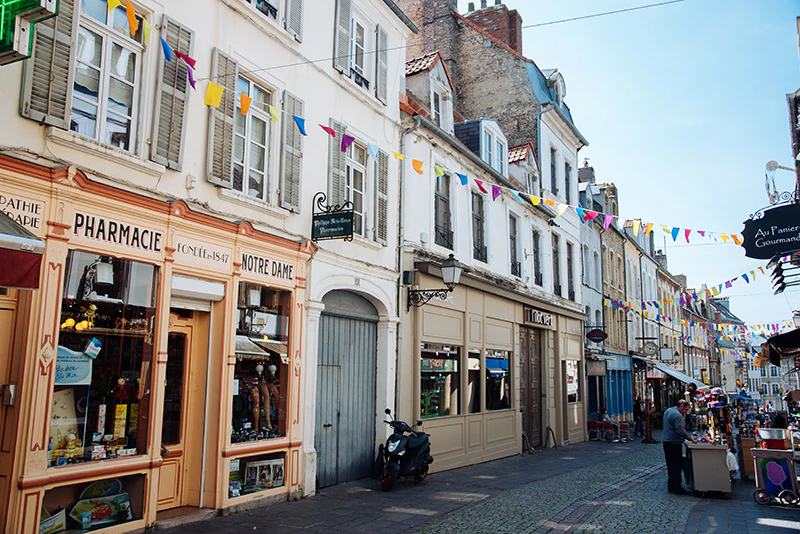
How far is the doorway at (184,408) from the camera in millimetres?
7945

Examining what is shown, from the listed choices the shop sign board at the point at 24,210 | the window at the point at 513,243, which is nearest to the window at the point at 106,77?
the shop sign board at the point at 24,210

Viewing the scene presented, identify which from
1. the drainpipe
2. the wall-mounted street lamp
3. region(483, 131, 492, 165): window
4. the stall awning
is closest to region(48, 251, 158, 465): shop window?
the stall awning

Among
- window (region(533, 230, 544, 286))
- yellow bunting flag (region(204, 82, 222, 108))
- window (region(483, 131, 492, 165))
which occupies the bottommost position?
yellow bunting flag (region(204, 82, 222, 108))

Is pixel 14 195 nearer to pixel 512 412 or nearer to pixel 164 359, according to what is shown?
pixel 164 359

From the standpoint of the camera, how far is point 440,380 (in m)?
13.7

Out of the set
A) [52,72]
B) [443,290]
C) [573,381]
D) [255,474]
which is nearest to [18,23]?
[52,72]

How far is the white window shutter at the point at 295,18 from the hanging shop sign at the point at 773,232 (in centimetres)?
780

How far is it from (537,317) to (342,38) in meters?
10.8

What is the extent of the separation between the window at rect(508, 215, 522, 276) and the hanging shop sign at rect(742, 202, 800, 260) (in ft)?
26.9

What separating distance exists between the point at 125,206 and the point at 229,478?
3.71 m

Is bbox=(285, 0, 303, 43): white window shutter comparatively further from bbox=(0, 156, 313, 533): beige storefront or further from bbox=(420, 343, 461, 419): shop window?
bbox=(420, 343, 461, 419): shop window

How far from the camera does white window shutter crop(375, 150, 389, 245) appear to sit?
1192 centimetres

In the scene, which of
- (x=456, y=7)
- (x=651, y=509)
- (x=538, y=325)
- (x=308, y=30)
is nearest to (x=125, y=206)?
(x=308, y=30)

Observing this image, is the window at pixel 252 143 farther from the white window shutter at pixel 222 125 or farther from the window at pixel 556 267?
the window at pixel 556 267
